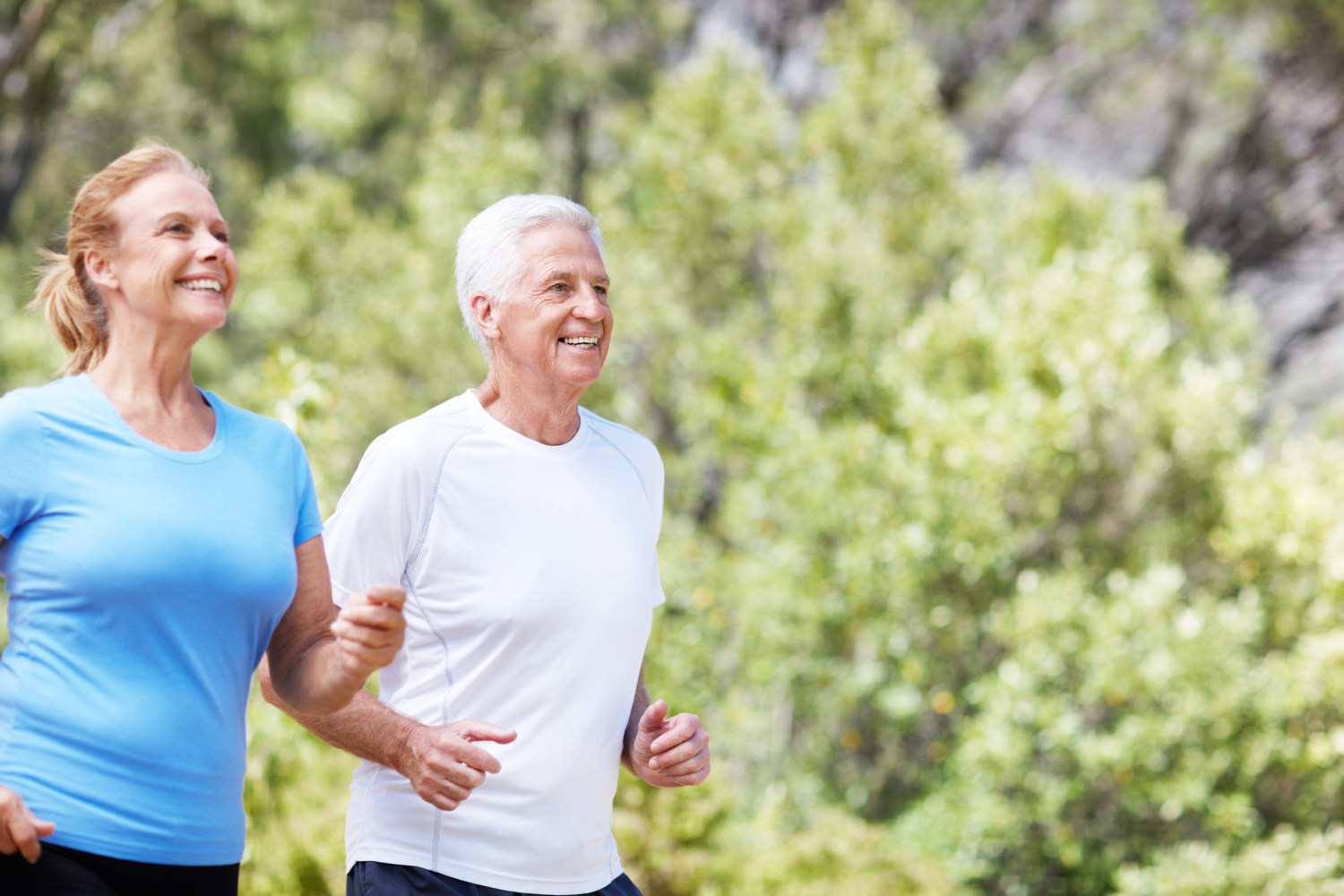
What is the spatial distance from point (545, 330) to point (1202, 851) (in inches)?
195

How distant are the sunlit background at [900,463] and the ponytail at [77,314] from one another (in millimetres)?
2372

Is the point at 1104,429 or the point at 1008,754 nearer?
the point at 1008,754

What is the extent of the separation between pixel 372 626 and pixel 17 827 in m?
Answer: 0.45

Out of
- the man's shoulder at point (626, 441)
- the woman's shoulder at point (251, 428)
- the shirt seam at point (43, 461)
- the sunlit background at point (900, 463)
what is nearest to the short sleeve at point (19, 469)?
the shirt seam at point (43, 461)

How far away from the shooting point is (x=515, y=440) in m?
2.05

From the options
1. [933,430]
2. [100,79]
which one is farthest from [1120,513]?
[100,79]

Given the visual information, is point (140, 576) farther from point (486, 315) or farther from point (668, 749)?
point (668, 749)

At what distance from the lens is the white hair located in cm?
206

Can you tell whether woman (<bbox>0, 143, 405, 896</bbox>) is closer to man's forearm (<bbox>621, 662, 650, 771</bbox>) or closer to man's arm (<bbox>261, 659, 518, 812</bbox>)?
man's arm (<bbox>261, 659, 518, 812</bbox>)

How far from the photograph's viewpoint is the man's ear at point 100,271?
5.35 feet

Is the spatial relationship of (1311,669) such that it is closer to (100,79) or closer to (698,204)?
(698,204)

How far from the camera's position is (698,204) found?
8.45 meters

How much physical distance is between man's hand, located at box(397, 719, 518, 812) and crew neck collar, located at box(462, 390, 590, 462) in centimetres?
49

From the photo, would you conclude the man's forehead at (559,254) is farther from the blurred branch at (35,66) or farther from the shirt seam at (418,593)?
the blurred branch at (35,66)
